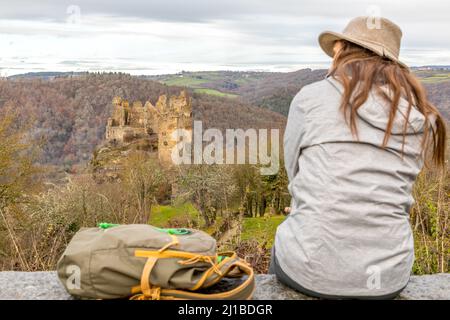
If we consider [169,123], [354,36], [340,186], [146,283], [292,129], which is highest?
[354,36]

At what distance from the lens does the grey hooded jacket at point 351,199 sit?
105 inches

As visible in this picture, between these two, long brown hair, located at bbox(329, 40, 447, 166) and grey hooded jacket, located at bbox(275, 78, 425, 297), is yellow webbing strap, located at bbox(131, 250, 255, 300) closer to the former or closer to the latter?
grey hooded jacket, located at bbox(275, 78, 425, 297)

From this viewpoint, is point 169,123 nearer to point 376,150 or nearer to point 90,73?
point 90,73

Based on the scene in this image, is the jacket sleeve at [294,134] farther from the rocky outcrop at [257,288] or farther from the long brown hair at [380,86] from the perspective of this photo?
the rocky outcrop at [257,288]

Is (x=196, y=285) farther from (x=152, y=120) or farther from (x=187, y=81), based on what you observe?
(x=187, y=81)

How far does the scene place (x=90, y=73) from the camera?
6631 centimetres

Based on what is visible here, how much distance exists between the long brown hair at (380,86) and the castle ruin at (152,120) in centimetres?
4299

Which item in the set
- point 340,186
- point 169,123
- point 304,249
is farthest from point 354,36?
point 169,123

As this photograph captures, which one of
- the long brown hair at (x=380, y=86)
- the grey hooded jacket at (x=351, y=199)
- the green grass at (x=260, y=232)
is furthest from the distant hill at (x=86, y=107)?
the grey hooded jacket at (x=351, y=199)

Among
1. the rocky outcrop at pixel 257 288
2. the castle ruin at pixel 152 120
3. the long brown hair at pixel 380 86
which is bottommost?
the castle ruin at pixel 152 120

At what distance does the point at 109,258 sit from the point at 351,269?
1.11 meters

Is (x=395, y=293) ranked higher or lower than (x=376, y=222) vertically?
lower

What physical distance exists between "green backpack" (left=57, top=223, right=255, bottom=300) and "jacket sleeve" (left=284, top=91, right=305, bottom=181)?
598mm

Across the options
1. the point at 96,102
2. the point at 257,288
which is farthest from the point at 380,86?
the point at 96,102
